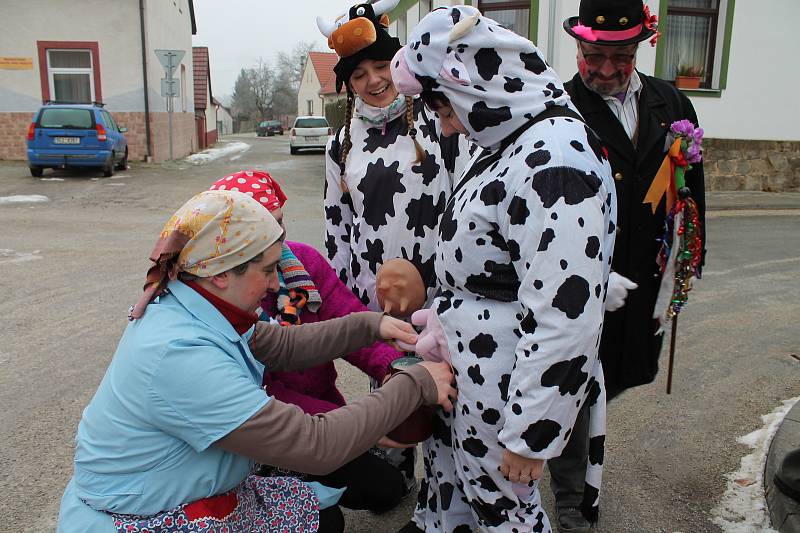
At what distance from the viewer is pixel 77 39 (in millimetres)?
17984

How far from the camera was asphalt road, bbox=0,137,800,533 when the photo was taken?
3.14 metres

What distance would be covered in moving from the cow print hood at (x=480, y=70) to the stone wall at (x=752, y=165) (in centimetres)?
1240

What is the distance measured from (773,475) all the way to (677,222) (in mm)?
1329

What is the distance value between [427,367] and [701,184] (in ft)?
5.15

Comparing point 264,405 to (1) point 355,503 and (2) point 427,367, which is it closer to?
(2) point 427,367

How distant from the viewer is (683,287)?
2793 mm

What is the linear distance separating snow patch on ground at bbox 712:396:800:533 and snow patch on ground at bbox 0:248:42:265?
7.10 metres

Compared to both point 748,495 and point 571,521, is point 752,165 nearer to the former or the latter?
point 748,495

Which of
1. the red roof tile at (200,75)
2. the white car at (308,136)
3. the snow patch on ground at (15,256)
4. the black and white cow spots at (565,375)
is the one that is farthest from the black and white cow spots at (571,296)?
the red roof tile at (200,75)

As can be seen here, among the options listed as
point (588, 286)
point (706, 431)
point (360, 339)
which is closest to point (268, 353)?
point (360, 339)

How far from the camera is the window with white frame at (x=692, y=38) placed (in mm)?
12820

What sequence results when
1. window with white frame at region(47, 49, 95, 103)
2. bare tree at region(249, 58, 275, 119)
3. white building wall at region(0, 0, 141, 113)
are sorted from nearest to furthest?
white building wall at region(0, 0, 141, 113)
window with white frame at region(47, 49, 95, 103)
bare tree at region(249, 58, 275, 119)

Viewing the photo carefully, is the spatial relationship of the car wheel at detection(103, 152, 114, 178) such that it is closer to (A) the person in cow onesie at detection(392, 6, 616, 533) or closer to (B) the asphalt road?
(B) the asphalt road

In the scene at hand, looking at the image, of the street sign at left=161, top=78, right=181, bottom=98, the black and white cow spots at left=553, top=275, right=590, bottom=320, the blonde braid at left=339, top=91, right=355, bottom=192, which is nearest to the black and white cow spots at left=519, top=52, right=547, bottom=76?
the black and white cow spots at left=553, top=275, right=590, bottom=320
